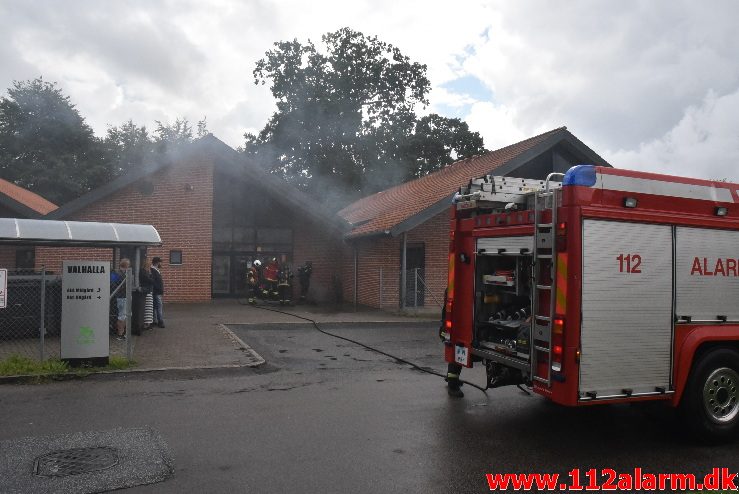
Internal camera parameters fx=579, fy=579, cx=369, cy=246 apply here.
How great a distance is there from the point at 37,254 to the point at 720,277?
18.4 metres

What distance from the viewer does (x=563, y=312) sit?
505 centimetres

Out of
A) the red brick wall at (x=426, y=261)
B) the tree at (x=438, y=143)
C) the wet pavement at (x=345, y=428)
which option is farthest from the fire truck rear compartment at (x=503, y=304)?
the tree at (x=438, y=143)

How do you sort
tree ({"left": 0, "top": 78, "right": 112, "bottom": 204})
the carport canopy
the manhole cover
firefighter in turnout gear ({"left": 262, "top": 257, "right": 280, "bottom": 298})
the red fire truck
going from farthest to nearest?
1. tree ({"left": 0, "top": 78, "right": 112, "bottom": 204})
2. firefighter in turnout gear ({"left": 262, "top": 257, "right": 280, "bottom": 298})
3. the carport canopy
4. the red fire truck
5. the manhole cover

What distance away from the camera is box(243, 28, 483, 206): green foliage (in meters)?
41.5

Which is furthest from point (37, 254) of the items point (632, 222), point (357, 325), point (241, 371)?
point (632, 222)

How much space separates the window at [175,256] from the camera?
762 inches

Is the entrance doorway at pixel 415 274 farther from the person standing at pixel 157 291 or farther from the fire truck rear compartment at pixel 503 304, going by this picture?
the fire truck rear compartment at pixel 503 304

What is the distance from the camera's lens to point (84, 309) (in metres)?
8.37

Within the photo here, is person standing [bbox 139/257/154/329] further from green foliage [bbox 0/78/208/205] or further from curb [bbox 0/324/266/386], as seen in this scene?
green foliage [bbox 0/78/208/205]

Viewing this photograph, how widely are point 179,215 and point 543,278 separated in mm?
16268

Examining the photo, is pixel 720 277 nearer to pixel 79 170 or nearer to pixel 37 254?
pixel 37 254

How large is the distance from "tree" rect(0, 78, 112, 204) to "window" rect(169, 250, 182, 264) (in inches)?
878

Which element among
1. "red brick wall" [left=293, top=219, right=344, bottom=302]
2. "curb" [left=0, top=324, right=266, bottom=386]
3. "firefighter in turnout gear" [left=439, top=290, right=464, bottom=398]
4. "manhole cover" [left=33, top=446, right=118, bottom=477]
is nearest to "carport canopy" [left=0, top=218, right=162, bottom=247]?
"curb" [left=0, top=324, right=266, bottom=386]

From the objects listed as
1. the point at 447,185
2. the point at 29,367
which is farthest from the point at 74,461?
the point at 447,185
